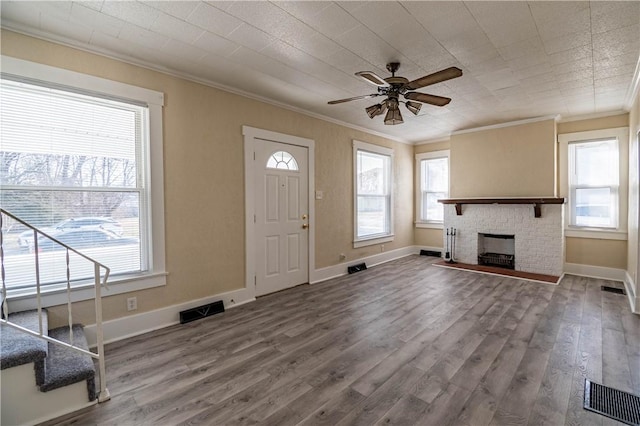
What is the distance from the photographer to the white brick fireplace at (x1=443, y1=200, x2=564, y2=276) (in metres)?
4.93

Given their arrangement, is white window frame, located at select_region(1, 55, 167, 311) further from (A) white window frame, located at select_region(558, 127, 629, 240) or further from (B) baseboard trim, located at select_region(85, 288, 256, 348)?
(A) white window frame, located at select_region(558, 127, 629, 240)

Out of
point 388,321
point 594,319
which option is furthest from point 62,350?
point 594,319

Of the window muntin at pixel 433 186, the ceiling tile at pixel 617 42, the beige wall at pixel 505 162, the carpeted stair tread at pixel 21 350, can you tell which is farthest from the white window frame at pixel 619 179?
the carpeted stair tread at pixel 21 350

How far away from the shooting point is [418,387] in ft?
6.77

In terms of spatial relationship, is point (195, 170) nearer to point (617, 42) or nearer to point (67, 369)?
point (67, 369)

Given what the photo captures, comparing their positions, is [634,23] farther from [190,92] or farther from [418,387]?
[190,92]

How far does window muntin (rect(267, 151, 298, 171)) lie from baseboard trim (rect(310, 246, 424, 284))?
1725mm

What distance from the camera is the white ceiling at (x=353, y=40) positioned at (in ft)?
7.13

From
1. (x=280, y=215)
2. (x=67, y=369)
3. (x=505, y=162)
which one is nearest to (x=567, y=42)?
(x=505, y=162)

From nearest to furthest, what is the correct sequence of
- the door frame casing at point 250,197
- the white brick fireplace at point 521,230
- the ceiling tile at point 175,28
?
the ceiling tile at point 175,28 → the door frame casing at point 250,197 → the white brick fireplace at point 521,230

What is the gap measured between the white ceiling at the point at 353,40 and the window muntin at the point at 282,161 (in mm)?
812

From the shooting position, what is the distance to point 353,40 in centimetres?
259

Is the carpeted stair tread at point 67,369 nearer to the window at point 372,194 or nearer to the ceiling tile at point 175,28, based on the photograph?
the ceiling tile at point 175,28

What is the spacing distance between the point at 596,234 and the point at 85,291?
7120 mm
